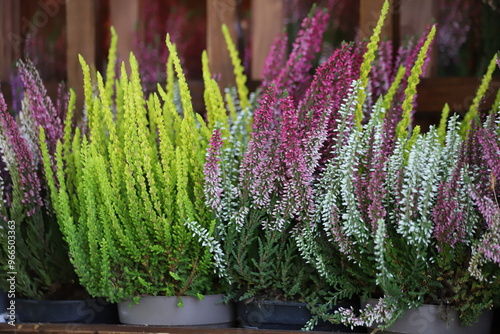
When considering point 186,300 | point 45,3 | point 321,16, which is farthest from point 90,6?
point 45,3

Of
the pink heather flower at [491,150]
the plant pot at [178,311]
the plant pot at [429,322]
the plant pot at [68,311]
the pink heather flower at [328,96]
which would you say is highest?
the pink heather flower at [328,96]

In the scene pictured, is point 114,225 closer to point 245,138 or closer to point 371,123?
point 245,138

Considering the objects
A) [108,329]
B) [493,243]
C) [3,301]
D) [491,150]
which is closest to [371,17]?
[491,150]

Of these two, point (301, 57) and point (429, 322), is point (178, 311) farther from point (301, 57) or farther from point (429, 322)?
point (301, 57)

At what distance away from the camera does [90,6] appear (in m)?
1.58

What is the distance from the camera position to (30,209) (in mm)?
1269

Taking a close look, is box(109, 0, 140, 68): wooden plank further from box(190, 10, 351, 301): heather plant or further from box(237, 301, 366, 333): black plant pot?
box(237, 301, 366, 333): black plant pot

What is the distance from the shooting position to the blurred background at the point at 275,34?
152cm

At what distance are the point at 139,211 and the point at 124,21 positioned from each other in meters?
0.76

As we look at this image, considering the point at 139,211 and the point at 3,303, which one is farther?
the point at 3,303

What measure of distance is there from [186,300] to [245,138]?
334 mm

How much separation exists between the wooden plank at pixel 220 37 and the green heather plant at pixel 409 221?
50 cm

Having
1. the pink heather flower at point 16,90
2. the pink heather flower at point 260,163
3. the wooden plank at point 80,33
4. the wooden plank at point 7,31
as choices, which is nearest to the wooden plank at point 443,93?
the pink heather flower at point 260,163

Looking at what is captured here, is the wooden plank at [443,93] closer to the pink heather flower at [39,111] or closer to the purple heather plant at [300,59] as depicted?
the purple heather plant at [300,59]
